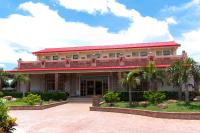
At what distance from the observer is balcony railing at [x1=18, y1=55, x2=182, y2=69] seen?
32.0 m

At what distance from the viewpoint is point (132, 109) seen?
22.0m

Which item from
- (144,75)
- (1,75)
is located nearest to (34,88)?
(1,75)

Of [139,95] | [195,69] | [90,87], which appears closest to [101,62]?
[90,87]

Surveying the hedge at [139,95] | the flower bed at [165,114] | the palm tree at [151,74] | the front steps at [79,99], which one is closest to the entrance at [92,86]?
the front steps at [79,99]

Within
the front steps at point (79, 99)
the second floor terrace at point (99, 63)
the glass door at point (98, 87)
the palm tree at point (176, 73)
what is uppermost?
the second floor terrace at point (99, 63)

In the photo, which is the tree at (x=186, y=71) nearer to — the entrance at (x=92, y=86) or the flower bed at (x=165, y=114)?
the flower bed at (x=165, y=114)

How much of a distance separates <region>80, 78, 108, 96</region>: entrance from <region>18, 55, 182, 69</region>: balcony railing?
8.25ft

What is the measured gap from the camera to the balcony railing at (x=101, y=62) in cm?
3200

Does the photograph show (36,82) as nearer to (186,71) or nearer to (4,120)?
(186,71)

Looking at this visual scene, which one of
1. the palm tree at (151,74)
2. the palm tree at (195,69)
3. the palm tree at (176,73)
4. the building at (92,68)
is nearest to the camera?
the palm tree at (195,69)

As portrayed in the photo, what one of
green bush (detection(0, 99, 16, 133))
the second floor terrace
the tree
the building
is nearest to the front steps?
the building

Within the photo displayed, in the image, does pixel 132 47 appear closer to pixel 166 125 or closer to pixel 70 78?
pixel 70 78

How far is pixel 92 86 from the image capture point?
36625 mm

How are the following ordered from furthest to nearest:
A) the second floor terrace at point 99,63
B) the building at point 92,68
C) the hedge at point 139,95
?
1. the building at point 92,68
2. the second floor terrace at point 99,63
3. the hedge at point 139,95
